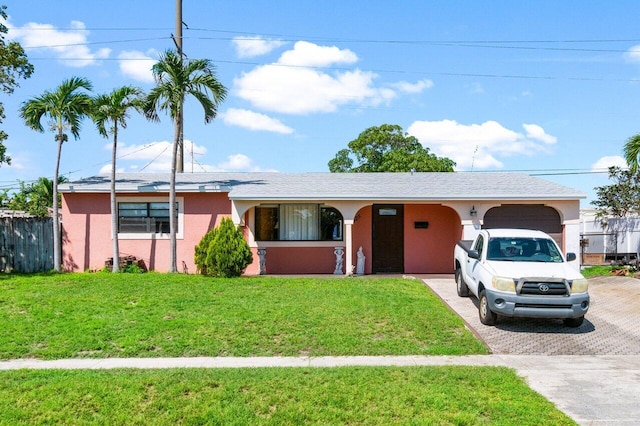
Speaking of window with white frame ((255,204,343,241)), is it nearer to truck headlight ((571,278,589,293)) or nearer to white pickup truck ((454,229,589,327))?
white pickup truck ((454,229,589,327))

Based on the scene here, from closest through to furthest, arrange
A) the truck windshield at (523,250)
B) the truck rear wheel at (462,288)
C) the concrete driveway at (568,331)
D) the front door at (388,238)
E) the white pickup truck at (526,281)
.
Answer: the concrete driveway at (568,331)
the white pickup truck at (526,281)
the truck windshield at (523,250)
the truck rear wheel at (462,288)
the front door at (388,238)

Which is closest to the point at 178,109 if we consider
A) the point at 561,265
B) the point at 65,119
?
the point at 65,119

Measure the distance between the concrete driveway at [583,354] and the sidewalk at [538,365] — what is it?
0.04 ft

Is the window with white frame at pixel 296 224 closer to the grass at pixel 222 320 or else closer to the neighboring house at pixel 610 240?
the grass at pixel 222 320

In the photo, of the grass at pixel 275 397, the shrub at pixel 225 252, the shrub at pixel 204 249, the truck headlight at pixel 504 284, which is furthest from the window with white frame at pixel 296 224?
the grass at pixel 275 397

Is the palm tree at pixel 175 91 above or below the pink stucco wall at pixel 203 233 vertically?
above

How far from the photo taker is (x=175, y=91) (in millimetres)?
15258

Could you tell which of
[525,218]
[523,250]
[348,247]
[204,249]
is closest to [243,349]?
[523,250]

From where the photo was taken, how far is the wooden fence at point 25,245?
1655 cm

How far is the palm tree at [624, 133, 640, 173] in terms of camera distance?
1698 cm

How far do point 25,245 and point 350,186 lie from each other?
35.3 ft

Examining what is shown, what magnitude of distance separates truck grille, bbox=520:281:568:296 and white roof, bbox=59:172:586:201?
6.07 metres

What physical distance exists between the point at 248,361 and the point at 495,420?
12.7 ft

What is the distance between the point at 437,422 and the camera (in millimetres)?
5246
